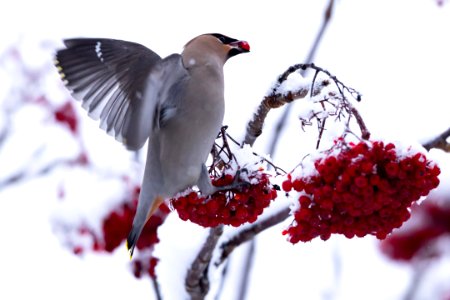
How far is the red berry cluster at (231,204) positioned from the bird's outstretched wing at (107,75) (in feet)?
1.35

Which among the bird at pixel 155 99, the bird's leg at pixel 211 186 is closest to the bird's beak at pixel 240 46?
the bird at pixel 155 99

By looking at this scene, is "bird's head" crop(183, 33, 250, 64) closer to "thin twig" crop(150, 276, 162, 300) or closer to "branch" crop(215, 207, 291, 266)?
"branch" crop(215, 207, 291, 266)

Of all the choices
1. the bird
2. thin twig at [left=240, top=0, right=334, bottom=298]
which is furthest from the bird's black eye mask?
thin twig at [left=240, top=0, right=334, bottom=298]

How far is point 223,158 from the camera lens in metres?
2.65

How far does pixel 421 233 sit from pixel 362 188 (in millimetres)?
1710

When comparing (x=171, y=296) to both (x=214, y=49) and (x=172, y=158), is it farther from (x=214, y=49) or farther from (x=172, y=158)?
(x=214, y=49)

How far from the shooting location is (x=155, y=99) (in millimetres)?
2648

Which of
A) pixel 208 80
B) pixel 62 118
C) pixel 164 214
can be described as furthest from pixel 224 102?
pixel 62 118

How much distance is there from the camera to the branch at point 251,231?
2885 millimetres

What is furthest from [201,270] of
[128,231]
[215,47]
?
[215,47]

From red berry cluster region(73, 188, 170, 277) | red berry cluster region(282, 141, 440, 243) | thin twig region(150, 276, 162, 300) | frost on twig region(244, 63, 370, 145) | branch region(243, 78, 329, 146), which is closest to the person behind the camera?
red berry cluster region(282, 141, 440, 243)

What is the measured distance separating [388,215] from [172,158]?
3.33ft

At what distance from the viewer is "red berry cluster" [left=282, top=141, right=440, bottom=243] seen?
210 centimetres

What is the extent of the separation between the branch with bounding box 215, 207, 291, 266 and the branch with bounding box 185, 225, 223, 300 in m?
0.08
